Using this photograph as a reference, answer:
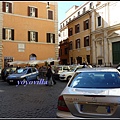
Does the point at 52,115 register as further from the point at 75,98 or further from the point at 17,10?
the point at 17,10

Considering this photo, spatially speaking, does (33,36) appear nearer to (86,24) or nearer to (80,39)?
(80,39)

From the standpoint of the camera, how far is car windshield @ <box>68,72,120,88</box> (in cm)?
504

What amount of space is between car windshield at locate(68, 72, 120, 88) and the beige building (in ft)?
84.2

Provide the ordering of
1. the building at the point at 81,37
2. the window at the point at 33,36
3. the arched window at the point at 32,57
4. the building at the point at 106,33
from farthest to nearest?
the building at the point at 81,37 → the arched window at the point at 32,57 → the window at the point at 33,36 → the building at the point at 106,33

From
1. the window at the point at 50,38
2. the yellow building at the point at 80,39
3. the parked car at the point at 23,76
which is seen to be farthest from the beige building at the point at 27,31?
the parked car at the point at 23,76

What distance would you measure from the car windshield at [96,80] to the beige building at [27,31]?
84.2 ft

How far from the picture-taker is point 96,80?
17.4 ft

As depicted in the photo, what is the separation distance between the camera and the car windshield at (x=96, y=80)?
16.5ft

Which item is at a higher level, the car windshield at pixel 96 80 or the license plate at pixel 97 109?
the car windshield at pixel 96 80

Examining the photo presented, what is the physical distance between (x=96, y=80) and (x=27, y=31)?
2798cm

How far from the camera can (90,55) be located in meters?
34.8

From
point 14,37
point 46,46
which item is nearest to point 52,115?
point 14,37

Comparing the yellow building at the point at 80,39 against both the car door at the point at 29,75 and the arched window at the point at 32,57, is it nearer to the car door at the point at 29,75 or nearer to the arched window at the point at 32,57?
the arched window at the point at 32,57

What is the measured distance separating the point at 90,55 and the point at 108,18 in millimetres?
6996
